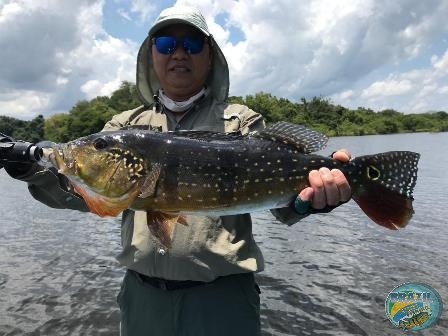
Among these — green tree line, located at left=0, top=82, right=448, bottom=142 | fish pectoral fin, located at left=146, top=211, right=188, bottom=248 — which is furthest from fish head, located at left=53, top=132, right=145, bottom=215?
green tree line, located at left=0, top=82, right=448, bottom=142

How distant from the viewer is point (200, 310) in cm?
374

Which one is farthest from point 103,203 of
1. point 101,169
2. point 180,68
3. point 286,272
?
point 286,272

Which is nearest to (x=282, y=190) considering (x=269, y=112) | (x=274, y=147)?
(x=274, y=147)

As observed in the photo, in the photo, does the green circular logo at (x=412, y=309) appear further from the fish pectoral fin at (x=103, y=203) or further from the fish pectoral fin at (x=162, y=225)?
the fish pectoral fin at (x=103, y=203)

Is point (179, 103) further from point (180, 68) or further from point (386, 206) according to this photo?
point (386, 206)

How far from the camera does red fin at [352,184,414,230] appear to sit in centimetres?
364

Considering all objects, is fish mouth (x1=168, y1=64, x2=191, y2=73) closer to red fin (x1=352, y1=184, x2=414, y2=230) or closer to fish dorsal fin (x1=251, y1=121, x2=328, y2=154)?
fish dorsal fin (x1=251, y1=121, x2=328, y2=154)

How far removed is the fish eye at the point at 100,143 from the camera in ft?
11.8

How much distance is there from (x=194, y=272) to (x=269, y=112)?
107 metres

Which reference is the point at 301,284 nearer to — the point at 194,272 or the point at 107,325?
the point at 107,325

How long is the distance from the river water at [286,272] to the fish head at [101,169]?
676 cm

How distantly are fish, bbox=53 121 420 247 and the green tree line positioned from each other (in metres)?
95.7

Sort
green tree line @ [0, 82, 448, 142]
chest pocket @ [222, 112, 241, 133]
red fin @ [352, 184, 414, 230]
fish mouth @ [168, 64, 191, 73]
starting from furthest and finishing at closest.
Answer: green tree line @ [0, 82, 448, 142] < fish mouth @ [168, 64, 191, 73] < chest pocket @ [222, 112, 241, 133] < red fin @ [352, 184, 414, 230]

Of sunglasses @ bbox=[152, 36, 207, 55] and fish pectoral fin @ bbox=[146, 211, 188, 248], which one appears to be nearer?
fish pectoral fin @ bbox=[146, 211, 188, 248]
